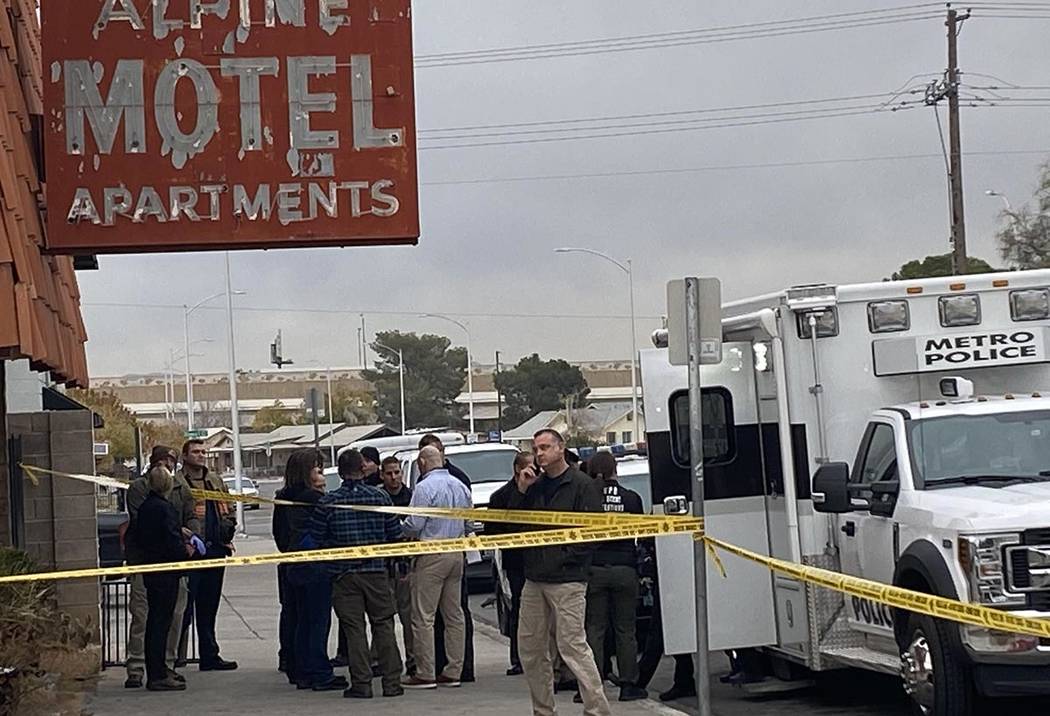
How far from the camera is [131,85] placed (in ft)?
39.3

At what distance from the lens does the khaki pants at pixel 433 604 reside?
1376cm

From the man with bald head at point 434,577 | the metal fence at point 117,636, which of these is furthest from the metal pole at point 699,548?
the metal fence at point 117,636

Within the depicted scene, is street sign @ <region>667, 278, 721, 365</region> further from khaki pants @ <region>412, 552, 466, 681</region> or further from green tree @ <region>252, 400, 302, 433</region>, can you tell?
green tree @ <region>252, 400, 302, 433</region>

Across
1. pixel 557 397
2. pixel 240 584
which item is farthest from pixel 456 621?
pixel 557 397

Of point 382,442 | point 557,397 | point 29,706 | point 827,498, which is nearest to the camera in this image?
point 29,706

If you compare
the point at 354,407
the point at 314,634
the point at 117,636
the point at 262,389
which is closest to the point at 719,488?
the point at 314,634

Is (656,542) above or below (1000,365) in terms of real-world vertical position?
below

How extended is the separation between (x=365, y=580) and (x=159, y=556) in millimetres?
1820

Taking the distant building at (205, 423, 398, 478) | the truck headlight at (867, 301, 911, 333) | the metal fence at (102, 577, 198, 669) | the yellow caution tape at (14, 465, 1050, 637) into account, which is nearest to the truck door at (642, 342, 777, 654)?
the truck headlight at (867, 301, 911, 333)

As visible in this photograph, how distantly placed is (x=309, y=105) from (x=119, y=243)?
1.69 m

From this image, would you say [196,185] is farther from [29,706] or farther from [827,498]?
[827,498]

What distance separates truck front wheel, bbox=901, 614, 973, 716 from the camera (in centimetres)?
1012

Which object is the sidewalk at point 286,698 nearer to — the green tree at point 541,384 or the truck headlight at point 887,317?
the truck headlight at point 887,317

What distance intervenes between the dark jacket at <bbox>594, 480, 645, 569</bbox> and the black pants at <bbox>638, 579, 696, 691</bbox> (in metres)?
0.65
